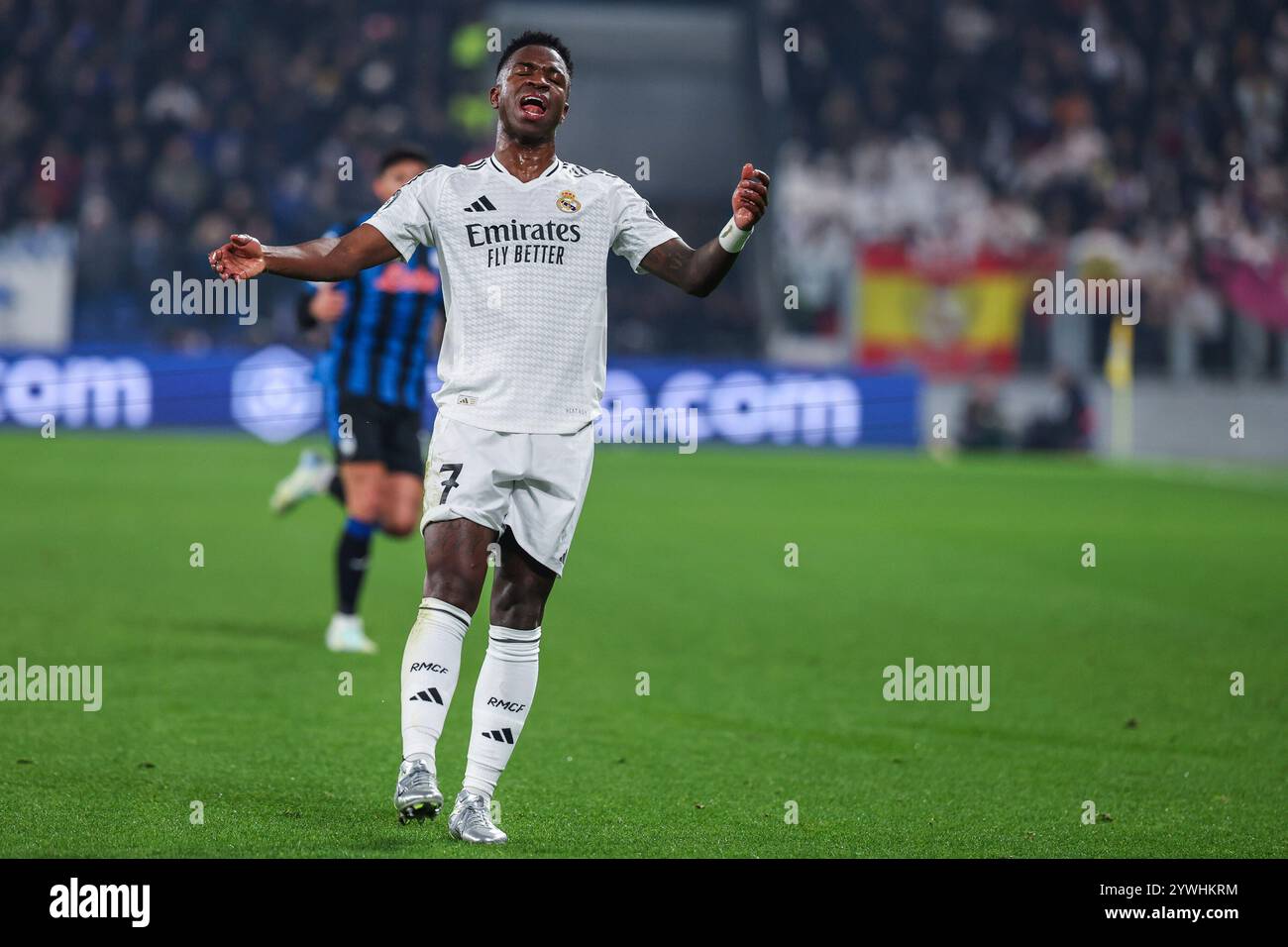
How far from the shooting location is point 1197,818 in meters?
5.58

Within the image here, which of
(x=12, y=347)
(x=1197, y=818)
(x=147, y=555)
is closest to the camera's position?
(x=1197, y=818)

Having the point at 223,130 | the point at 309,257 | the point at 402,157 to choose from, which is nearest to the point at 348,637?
the point at 402,157

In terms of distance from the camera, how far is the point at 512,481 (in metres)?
5.09

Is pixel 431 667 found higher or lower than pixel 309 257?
lower

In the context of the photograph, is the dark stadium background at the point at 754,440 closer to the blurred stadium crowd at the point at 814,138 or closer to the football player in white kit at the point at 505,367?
the blurred stadium crowd at the point at 814,138

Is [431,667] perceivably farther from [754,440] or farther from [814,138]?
[814,138]

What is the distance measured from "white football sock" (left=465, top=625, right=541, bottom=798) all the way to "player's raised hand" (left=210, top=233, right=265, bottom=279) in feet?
3.99

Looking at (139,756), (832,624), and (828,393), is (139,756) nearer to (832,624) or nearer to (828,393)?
(832,624)

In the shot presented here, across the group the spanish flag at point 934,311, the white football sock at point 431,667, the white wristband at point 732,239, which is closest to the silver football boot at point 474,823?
the white football sock at point 431,667

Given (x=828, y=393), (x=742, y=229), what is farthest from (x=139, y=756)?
(x=828, y=393)

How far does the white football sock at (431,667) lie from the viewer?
198 inches

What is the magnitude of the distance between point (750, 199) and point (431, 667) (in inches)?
62.2

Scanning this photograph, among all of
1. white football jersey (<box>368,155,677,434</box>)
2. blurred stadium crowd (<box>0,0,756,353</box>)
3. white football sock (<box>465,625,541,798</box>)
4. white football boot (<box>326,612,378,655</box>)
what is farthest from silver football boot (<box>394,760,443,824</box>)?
blurred stadium crowd (<box>0,0,756,353</box>)

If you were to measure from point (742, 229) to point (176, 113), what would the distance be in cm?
2256
